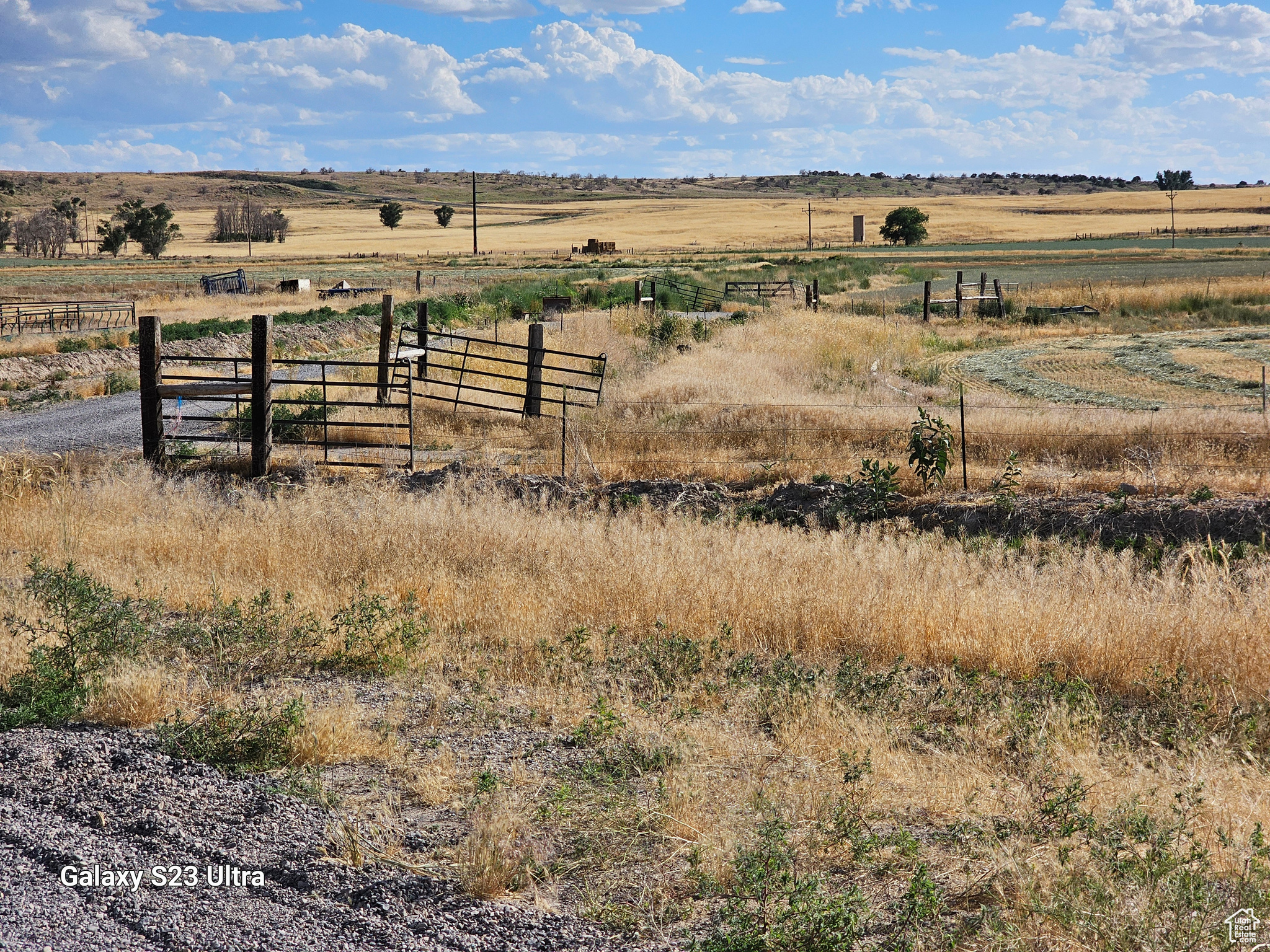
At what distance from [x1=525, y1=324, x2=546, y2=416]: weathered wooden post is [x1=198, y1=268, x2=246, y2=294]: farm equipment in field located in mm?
36601

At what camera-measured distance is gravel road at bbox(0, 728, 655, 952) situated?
4.11m

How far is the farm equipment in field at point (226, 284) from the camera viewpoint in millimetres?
51438

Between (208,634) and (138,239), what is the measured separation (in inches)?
3828

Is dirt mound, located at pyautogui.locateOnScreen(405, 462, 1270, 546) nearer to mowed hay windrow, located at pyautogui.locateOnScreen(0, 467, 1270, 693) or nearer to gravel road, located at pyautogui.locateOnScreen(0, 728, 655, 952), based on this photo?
mowed hay windrow, located at pyautogui.locateOnScreen(0, 467, 1270, 693)

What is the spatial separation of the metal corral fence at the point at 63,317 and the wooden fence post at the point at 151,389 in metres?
22.4

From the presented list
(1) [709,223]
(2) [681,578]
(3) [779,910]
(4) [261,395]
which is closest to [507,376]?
(4) [261,395]

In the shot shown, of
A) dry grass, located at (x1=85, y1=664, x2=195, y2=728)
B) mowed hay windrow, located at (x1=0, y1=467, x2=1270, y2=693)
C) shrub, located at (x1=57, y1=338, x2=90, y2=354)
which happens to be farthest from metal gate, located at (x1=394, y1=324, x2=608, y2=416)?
shrub, located at (x1=57, y1=338, x2=90, y2=354)

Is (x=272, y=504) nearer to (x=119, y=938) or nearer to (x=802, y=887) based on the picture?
(x=119, y=938)

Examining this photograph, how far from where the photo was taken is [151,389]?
1430cm

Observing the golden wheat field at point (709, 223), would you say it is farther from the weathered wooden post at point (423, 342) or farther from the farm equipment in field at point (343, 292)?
the weathered wooden post at point (423, 342)

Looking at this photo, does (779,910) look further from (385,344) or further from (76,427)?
(76,427)

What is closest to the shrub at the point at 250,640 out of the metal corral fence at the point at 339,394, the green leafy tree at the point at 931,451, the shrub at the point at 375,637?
the shrub at the point at 375,637

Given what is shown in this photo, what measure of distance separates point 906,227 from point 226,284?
67317 mm

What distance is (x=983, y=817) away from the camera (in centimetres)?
520
